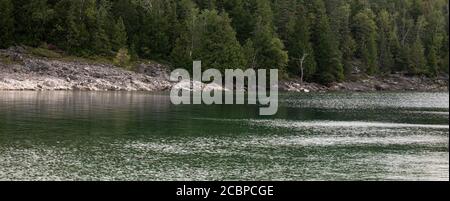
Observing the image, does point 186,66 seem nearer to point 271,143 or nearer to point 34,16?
point 34,16

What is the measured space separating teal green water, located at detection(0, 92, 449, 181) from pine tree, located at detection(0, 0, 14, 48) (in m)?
46.9

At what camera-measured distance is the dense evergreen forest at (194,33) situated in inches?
5723

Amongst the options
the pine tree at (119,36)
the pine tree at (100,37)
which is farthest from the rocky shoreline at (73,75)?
the pine tree at (100,37)

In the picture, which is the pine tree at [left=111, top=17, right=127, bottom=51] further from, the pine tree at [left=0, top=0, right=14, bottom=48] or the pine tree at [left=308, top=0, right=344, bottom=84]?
the pine tree at [left=308, top=0, right=344, bottom=84]

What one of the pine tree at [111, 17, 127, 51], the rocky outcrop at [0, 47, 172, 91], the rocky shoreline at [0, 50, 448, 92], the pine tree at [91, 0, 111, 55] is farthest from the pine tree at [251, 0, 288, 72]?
the pine tree at [91, 0, 111, 55]

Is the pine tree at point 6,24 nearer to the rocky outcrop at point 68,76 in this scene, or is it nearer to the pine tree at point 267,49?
the rocky outcrop at point 68,76

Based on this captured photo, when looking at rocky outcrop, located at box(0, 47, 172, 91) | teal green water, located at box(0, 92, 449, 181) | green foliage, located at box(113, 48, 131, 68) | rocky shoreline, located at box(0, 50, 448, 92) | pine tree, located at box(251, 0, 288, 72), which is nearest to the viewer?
teal green water, located at box(0, 92, 449, 181)

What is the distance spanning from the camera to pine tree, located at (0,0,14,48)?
138 meters

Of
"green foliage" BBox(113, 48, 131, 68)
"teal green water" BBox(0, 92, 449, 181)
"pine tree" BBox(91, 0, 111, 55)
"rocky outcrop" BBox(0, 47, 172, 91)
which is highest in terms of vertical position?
"pine tree" BBox(91, 0, 111, 55)

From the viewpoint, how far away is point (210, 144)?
56.9m
